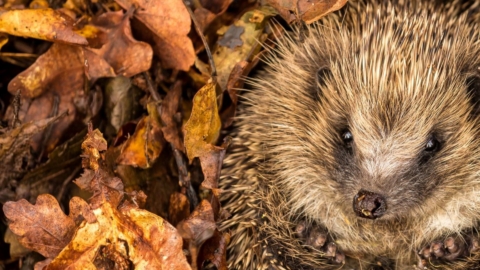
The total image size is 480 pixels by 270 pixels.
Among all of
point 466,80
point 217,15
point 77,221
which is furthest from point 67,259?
point 466,80

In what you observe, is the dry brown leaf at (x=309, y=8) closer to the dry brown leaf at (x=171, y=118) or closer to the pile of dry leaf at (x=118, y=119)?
the pile of dry leaf at (x=118, y=119)

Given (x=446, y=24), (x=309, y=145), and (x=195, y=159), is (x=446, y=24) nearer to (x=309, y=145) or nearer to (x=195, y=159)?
(x=309, y=145)

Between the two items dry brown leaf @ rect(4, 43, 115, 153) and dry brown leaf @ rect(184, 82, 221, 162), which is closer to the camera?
dry brown leaf @ rect(184, 82, 221, 162)

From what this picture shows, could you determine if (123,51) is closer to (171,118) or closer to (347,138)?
(171,118)

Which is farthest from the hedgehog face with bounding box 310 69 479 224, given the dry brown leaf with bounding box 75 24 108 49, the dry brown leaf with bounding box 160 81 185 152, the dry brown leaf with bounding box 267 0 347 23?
the dry brown leaf with bounding box 75 24 108 49

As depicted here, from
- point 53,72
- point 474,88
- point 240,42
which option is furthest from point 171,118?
point 474,88

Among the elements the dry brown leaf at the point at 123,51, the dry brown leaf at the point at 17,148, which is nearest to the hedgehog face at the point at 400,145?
the dry brown leaf at the point at 123,51

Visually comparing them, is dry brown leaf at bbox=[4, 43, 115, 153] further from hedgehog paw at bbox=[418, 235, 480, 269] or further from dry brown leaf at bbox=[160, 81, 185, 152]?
hedgehog paw at bbox=[418, 235, 480, 269]

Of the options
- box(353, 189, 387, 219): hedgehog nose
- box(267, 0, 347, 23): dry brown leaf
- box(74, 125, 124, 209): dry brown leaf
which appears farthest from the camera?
box(267, 0, 347, 23): dry brown leaf
